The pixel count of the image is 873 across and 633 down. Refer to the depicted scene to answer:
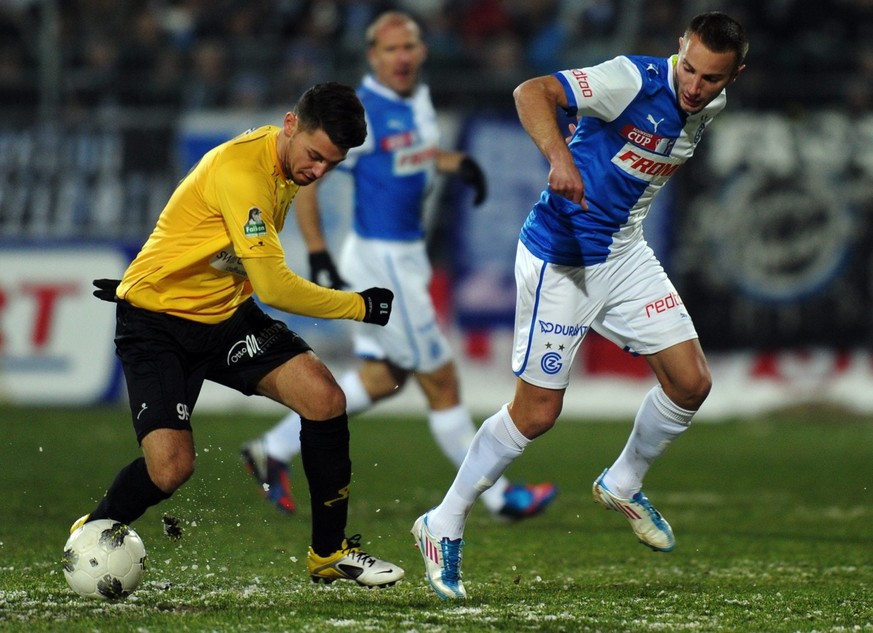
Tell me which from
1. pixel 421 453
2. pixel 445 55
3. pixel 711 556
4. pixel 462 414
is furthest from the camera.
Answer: pixel 445 55

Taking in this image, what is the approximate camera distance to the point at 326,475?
5066 millimetres

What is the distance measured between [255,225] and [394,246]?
2.85 metres

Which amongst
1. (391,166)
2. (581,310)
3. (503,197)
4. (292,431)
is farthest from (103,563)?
(503,197)

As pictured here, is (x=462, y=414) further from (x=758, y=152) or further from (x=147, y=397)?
(x=758, y=152)

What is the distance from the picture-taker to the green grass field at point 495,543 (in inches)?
180

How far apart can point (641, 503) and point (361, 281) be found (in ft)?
8.18

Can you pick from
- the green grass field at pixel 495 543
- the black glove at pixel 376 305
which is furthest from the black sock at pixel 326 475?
the black glove at pixel 376 305

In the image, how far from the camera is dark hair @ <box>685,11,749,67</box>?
486cm

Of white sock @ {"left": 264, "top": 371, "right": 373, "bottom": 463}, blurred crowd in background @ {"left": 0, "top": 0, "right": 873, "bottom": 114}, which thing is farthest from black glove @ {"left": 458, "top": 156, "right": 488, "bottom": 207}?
blurred crowd in background @ {"left": 0, "top": 0, "right": 873, "bottom": 114}

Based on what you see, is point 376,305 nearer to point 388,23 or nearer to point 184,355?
point 184,355

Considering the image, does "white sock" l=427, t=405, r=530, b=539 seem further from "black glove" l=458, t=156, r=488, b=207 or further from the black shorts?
"black glove" l=458, t=156, r=488, b=207

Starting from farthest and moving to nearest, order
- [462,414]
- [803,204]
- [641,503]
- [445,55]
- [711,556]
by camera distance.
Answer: [445,55] → [803,204] → [462,414] → [711,556] → [641,503]

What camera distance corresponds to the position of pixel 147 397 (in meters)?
4.88

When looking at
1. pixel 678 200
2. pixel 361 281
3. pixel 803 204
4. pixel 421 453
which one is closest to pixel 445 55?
pixel 678 200
